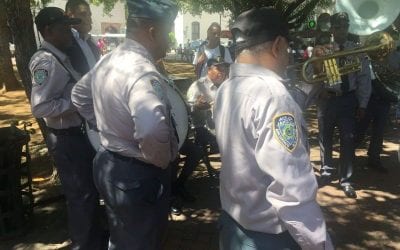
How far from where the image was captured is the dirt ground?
4031 millimetres

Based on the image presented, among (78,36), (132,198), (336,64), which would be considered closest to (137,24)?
(132,198)

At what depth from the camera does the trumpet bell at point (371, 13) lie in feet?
20.4

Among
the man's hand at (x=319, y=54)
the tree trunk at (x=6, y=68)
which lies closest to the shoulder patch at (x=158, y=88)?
the man's hand at (x=319, y=54)

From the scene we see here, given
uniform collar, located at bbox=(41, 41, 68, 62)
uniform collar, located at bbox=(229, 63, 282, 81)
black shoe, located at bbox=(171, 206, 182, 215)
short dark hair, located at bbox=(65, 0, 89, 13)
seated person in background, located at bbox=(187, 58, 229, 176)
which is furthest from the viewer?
seated person in background, located at bbox=(187, 58, 229, 176)

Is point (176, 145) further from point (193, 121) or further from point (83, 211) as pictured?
point (193, 121)

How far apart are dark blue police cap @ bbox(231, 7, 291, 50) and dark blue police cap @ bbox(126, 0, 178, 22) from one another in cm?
61

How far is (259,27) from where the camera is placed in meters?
1.83

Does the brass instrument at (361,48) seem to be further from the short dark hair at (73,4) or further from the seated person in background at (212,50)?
the short dark hair at (73,4)

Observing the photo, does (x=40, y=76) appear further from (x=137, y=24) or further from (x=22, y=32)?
(x=22, y=32)

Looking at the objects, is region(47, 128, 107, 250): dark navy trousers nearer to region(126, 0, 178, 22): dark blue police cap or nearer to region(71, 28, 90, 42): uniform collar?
region(71, 28, 90, 42): uniform collar

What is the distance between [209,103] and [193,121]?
1.19ft

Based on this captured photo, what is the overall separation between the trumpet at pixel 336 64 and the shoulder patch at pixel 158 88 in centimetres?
168

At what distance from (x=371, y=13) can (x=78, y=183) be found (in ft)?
16.5

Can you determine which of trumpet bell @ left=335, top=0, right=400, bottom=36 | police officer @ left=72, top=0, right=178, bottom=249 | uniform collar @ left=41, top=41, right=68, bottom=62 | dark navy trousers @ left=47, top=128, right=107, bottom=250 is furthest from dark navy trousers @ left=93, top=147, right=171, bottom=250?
trumpet bell @ left=335, top=0, right=400, bottom=36
